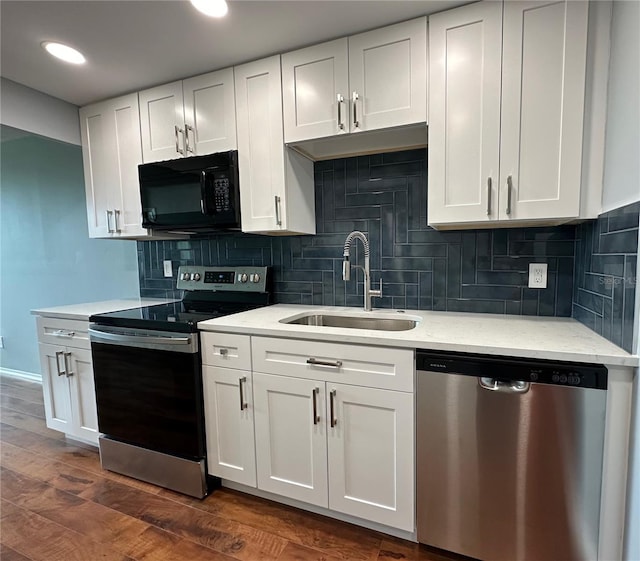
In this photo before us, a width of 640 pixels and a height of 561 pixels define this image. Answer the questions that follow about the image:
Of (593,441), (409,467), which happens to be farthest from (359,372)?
(593,441)

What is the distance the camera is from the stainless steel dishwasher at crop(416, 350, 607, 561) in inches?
44.0

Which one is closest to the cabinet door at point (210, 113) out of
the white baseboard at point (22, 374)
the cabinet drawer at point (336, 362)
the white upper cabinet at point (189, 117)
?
the white upper cabinet at point (189, 117)

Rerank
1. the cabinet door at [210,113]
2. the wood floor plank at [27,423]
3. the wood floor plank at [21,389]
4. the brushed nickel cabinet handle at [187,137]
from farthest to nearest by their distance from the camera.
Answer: the wood floor plank at [21,389]
the wood floor plank at [27,423]
the brushed nickel cabinet handle at [187,137]
the cabinet door at [210,113]

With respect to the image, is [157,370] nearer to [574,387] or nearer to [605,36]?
[574,387]

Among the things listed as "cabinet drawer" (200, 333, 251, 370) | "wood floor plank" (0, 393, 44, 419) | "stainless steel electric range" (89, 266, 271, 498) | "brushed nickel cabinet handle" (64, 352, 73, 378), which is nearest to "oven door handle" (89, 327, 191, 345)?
"stainless steel electric range" (89, 266, 271, 498)

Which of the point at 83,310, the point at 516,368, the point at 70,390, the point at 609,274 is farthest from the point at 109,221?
the point at 609,274

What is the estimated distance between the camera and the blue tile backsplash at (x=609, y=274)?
1055mm

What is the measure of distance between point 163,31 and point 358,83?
0.95 meters

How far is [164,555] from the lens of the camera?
1431 millimetres

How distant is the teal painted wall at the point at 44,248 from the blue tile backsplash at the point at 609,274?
9.85 ft

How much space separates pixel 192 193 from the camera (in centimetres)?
204

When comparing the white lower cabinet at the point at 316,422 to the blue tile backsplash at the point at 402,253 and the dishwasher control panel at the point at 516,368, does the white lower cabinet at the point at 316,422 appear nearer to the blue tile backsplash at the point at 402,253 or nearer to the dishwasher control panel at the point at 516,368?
the dishwasher control panel at the point at 516,368

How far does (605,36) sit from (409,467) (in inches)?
71.0

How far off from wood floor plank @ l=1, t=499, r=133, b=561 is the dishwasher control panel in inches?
59.6
